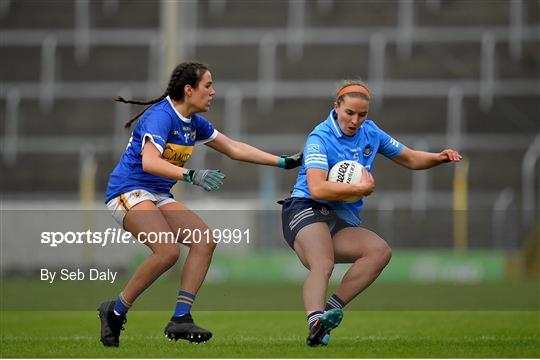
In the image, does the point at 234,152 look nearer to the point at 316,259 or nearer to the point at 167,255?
the point at 167,255

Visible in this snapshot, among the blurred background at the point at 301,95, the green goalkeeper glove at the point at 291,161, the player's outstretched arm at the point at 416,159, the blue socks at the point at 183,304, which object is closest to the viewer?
the blue socks at the point at 183,304

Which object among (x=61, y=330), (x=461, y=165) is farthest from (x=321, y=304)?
(x=461, y=165)

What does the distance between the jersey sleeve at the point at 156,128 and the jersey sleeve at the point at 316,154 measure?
2.92 feet

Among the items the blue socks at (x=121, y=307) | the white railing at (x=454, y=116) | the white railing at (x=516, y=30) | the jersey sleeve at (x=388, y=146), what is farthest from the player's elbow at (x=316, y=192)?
the white railing at (x=516, y=30)

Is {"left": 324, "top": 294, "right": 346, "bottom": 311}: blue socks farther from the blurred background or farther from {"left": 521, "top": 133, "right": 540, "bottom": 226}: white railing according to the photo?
{"left": 521, "top": 133, "right": 540, "bottom": 226}: white railing

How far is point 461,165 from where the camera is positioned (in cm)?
2533

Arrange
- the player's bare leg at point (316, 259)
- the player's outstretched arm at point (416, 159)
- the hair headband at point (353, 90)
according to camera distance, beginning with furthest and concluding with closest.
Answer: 1. the player's outstretched arm at point (416, 159)
2. the hair headband at point (353, 90)
3. the player's bare leg at point (316, 259)

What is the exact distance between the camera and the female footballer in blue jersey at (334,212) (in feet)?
25.7

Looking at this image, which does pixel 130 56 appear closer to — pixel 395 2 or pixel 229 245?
pixel 395 2

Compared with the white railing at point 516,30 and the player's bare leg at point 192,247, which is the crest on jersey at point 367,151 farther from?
the white railing at point 516,30

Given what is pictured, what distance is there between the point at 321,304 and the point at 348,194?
697mm

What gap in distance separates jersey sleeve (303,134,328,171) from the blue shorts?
30 cm

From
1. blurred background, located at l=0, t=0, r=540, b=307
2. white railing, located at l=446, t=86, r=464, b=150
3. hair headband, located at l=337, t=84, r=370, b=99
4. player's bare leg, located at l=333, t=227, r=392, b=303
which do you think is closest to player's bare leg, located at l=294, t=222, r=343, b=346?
player's bare leg, located at l=333, t=227, r=392, b=303

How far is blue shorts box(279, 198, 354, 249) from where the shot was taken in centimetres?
810
